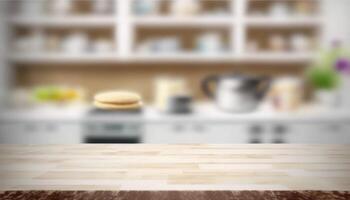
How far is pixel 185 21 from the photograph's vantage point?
241cm

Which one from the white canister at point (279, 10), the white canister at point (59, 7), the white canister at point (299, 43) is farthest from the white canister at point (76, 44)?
the white canister at point (299, 43)

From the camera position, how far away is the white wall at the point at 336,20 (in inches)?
98.0

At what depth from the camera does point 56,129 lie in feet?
6.83

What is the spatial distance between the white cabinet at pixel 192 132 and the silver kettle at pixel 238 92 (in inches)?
4.1

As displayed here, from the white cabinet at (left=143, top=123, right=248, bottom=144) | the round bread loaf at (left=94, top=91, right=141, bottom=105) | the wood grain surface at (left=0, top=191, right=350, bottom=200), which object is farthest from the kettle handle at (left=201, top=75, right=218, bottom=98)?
the wood grain surface at (left=0, top=191, right=350, bottom=200)

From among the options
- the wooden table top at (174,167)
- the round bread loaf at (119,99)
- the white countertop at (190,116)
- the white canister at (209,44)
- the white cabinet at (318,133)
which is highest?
the white canister at (209,44)

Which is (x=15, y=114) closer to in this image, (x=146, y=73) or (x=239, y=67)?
(x=146, y=73)

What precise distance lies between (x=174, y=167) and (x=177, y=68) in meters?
1.95

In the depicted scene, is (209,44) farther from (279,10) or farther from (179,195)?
(179,195)

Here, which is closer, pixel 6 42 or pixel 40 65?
pixel 6 42

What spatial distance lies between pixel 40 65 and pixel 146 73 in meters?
0.64

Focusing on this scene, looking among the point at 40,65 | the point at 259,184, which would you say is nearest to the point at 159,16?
the point at 40,65

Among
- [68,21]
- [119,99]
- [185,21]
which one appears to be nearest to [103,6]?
[68,21]

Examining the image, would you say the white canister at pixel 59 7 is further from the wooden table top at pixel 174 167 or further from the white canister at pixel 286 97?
the wooden table top at pixel 174 167
